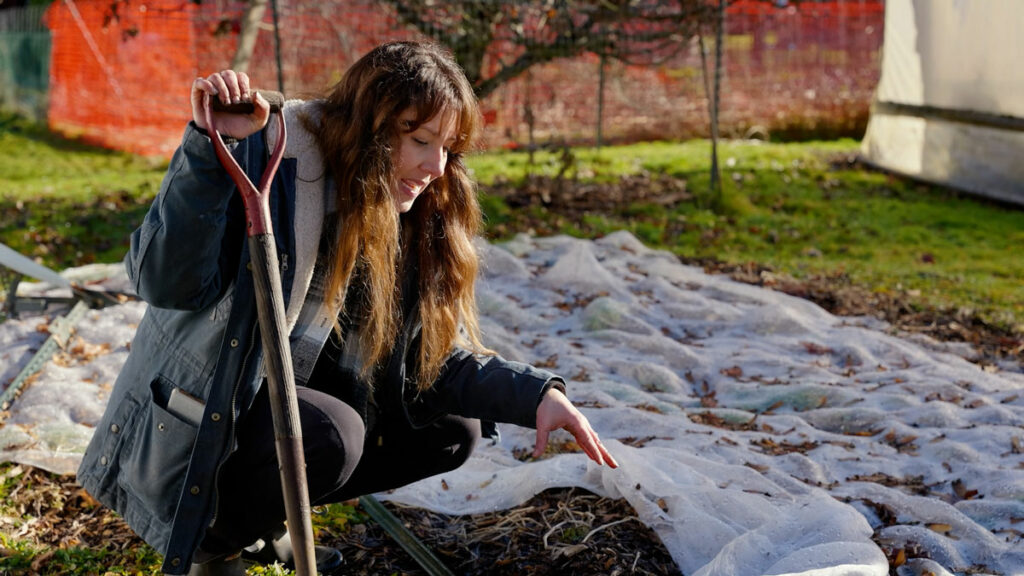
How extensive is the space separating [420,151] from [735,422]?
2.12 meters

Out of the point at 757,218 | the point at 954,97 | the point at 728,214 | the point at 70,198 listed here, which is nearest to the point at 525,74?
the point at 728,214

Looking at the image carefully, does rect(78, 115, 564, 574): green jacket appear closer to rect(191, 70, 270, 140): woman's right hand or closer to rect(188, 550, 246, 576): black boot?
rect(191, 70, 270, 140): woman's right hand

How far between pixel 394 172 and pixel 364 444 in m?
0.72

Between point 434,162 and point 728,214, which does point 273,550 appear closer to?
point 434,162

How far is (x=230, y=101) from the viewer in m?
1.88

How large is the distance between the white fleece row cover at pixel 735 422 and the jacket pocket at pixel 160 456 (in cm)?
112

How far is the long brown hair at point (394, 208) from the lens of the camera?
7.35 ft

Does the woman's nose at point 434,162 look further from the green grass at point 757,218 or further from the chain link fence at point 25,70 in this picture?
the chain link fence at point 25,70

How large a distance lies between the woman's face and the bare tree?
562 centimetres

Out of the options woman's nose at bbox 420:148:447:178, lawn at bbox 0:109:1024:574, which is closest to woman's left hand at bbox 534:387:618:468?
woman's nose at bbox 420:148:447:178

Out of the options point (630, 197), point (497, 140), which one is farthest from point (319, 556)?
point (497, 140)

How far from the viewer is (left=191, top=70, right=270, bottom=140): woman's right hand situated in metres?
1.86

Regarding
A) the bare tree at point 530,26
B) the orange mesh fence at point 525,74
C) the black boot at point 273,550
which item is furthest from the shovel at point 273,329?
the orange mesh fence at point 525,74

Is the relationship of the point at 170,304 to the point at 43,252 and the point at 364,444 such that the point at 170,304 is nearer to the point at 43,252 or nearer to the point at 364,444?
the point at 364,444
